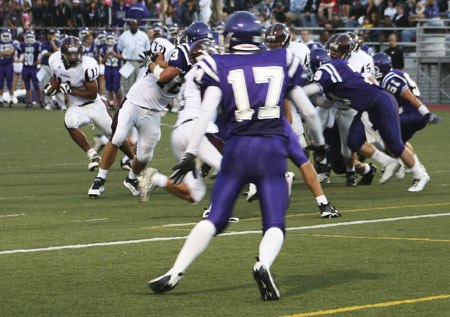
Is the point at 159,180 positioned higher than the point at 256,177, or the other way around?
the point at 256,177

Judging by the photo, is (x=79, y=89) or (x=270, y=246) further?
(x=79, y=89)

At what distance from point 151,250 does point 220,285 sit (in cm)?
146

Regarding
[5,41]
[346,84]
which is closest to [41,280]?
[346,84]

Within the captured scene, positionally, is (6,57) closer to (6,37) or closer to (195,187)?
(6,37)

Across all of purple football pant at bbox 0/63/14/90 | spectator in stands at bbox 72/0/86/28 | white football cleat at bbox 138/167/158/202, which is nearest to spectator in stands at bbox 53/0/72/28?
spectator in stands at bbox 72/0/86/28

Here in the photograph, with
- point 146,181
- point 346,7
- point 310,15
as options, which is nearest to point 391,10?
point 346,7

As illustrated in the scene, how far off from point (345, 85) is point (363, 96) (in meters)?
0.24

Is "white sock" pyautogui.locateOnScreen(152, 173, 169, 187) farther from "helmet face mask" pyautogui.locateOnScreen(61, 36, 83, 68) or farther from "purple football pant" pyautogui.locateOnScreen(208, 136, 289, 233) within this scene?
"helmet face mask" pyautogui.locateOnScreen(61, 36, 83, 68)

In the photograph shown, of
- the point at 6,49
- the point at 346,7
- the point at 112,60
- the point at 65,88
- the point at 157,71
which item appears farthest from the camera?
the point at 346,7

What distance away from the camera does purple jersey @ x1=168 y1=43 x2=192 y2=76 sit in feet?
34.4

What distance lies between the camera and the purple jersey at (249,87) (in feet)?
20.2

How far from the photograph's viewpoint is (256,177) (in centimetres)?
616

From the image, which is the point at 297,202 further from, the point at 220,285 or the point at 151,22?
the point at 151,22

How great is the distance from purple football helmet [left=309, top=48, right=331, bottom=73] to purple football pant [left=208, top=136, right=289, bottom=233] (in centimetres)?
639
